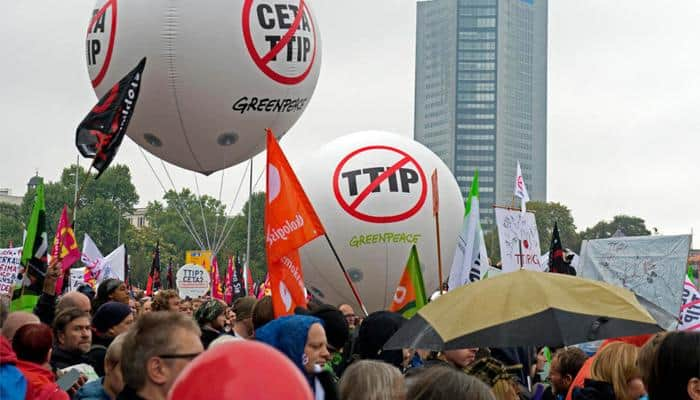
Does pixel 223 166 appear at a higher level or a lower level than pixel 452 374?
higher

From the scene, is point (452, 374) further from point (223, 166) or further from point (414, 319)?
point (223, 166)

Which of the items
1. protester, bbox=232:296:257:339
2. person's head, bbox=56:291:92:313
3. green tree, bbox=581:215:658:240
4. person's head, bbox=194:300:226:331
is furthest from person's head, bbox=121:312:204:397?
green tree, bbox=581:215:658:240

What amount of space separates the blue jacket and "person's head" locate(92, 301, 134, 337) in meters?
2.20

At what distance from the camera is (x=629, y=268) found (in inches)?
418

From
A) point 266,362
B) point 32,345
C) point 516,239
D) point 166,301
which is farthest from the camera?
point 516,239

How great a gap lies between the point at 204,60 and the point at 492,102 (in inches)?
7206

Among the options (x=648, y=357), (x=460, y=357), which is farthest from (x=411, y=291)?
(x=648, y=357)

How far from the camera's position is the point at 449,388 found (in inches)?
133

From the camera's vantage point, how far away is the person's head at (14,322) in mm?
6020

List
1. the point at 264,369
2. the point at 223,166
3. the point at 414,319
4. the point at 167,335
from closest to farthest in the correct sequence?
the point at 264,369, the point at 167,335, the point at 414,319, the point at 223,166

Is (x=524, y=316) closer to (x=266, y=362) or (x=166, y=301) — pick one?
(x=166, y=301)

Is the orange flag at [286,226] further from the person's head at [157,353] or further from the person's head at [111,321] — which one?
the person's head at [157,353]

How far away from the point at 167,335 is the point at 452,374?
3.40 ft

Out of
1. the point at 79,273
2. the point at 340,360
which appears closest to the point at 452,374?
the point at 340,360
